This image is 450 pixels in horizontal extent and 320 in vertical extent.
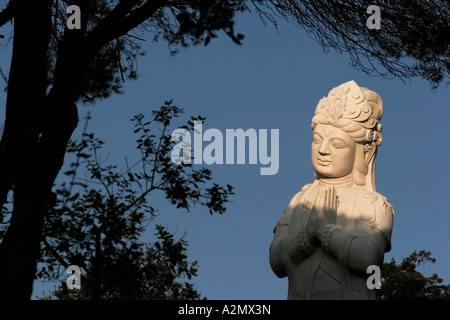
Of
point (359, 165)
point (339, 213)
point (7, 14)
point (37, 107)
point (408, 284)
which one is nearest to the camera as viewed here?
point (37, 107)

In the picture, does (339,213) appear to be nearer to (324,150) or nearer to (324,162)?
(324,162)

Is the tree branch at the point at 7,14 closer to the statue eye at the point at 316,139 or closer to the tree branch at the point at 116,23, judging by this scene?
the tree branch at the point at 116,23

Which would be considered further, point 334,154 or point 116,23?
point 334,154

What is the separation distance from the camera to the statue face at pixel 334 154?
28.0 feet

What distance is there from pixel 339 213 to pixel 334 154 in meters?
0.67

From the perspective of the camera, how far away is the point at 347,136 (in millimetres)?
8562

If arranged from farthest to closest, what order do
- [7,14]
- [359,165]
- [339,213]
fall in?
[359,165], [339,213], [7,14]

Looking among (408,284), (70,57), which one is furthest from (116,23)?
(408,284)

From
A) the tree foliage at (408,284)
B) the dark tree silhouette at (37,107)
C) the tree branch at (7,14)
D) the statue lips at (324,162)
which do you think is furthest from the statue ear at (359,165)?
the tree foliage at (408,284)

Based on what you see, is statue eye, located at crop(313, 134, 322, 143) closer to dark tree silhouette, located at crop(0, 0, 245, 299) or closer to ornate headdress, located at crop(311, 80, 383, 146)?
ornate headdress, located at crop(311, 80, 383, 146)
